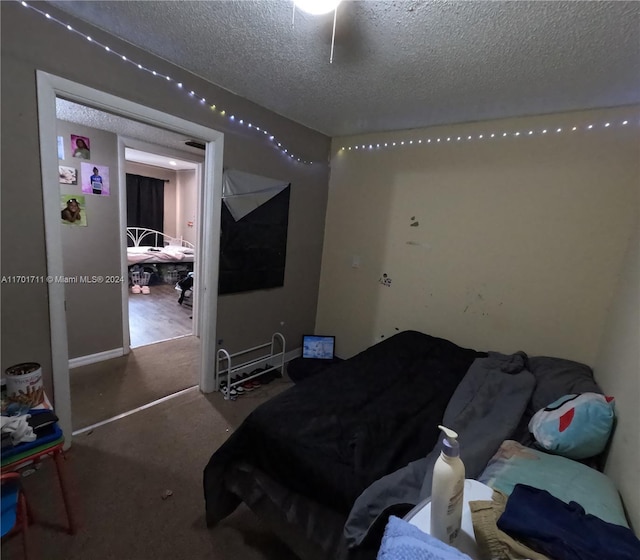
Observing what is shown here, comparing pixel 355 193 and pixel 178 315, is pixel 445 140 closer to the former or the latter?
pixel 355 193

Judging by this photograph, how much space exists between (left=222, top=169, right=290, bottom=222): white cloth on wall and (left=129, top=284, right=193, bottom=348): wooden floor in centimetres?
207

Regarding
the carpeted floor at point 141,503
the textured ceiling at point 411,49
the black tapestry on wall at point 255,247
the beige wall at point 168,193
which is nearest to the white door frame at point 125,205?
the black tapestry on wall at point 255,247

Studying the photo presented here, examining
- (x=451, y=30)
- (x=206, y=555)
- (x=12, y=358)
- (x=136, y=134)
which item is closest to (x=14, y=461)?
(x=12, y=358)

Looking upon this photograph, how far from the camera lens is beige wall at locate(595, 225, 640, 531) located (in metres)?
1.08

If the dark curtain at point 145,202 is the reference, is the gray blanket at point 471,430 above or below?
below

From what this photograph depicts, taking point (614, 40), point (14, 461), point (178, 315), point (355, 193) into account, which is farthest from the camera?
point (178, 315)

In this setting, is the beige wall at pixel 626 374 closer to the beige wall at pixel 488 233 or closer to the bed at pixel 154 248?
the beige wall at pixel 488 233

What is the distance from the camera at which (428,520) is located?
0.83 metres

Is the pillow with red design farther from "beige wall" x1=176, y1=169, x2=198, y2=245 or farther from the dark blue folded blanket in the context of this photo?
"beige wall" x1=176, y1=169, x2=198, y2=245

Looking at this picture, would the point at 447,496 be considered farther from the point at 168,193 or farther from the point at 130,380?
the point at 168,193

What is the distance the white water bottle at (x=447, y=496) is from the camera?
753mm

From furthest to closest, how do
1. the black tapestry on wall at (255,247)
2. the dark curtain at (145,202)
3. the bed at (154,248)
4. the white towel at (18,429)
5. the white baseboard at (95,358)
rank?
the dark curtain at (145,202) < the bed at (154,248) < the white baseboard at (95,358) < the black tapestry on wall at (255,247) < the white towel at (18,429)

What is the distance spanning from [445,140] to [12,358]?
3.19m

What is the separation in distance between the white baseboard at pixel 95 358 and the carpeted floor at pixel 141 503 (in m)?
1.11
